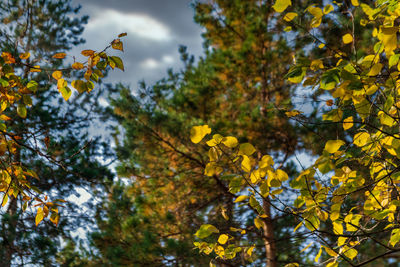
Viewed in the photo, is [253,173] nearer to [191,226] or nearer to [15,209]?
[191,226]


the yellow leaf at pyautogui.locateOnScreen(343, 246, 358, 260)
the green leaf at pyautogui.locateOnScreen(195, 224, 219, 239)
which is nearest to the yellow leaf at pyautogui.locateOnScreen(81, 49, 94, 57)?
the green leaf at pyautogui.locateOnScreen(195, 224, 219, 239)

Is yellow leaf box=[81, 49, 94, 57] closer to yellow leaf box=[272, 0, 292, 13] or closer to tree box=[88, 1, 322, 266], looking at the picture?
yellow leaf box=[272, 0, 292, 13]

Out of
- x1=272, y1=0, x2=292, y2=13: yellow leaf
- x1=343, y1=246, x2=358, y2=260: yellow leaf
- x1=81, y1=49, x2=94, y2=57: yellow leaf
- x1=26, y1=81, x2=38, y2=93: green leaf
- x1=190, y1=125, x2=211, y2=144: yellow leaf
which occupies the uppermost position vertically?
x1=26, y1=81, x2=38, y2=93: green leaf

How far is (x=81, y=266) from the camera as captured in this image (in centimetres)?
576

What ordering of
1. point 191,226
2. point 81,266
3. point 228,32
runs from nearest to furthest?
1. point 191,226
2. point 81,266
3. point 228,32

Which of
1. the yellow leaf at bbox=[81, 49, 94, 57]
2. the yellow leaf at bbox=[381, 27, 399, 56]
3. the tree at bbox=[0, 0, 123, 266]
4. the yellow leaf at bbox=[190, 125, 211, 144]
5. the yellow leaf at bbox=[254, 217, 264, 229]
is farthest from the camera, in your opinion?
the tree at bbox=[0, 0, 123, 266]

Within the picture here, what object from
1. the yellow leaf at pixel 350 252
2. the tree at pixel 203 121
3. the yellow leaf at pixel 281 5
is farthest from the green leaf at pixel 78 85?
the tree at pixel 203 121

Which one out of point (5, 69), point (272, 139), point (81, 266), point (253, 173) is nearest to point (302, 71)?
point (253, 173)

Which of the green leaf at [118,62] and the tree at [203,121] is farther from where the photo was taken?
the tree at [203,121]

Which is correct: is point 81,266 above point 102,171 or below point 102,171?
below

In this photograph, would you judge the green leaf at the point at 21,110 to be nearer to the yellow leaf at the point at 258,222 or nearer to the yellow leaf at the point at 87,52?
the yellow leaf at the point at 87,52

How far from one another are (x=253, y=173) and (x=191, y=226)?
4.36 meters

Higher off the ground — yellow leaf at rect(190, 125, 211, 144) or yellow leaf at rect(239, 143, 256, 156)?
yellow leaf at rect(190, 125, 211, 144)

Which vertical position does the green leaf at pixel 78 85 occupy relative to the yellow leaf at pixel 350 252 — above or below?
above
